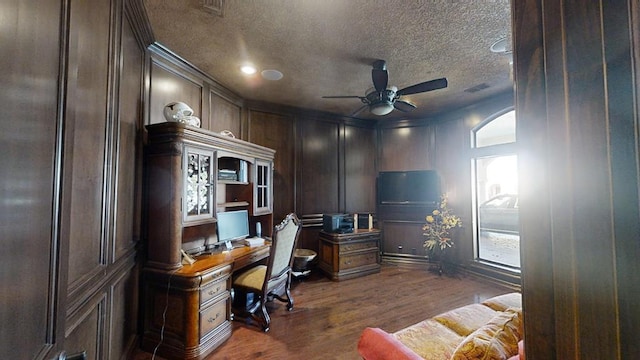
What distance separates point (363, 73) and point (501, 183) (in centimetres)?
292

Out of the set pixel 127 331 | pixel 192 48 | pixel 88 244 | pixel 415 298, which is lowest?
pixel 415 298

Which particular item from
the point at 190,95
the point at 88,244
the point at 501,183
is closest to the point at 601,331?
the point at 88,244

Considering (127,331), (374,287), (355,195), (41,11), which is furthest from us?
(355,195)

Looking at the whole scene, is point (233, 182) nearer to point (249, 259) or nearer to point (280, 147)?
point (249, 259)

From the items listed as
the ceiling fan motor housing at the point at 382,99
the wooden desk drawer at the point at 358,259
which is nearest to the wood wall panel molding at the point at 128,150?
the ceiling fan motor housing at the point at 382,99

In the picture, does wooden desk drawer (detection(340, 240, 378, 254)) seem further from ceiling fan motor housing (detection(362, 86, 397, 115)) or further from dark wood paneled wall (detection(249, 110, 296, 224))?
ceiling fan motor housing (detection(362, 86, 397, 115))

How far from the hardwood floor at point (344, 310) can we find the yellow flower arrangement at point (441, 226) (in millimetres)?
502

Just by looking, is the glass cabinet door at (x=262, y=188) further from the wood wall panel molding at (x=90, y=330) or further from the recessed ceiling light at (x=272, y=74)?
the wood wall panel molding at (x=90, y=330)

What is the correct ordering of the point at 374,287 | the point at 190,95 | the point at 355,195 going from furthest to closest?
1. the point at 355,195
2. the point at 374,287
3. the point at 190,95

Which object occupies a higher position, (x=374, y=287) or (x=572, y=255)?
(x=572, y=255)

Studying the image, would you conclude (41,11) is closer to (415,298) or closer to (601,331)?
(601,331)

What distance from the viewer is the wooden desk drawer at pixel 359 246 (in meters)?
4.16

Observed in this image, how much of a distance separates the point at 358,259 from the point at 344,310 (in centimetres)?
130

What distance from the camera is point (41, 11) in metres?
0.67
